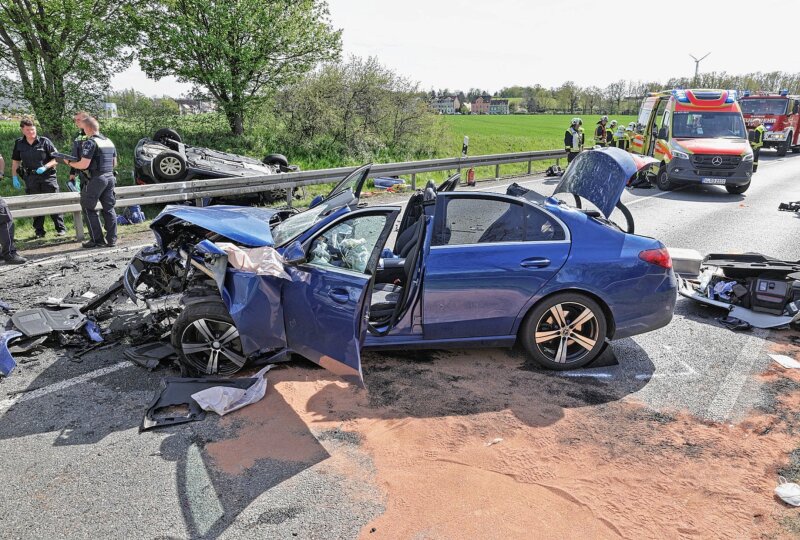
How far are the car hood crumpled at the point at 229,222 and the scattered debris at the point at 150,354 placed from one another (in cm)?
101

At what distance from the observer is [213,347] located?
4480 millimetres

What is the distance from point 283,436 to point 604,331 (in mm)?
2800

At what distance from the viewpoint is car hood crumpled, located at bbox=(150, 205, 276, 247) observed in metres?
4.67

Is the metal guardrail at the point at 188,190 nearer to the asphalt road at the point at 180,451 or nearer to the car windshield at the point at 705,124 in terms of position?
the asphalt road at the point at 180,451

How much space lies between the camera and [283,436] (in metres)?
3.80

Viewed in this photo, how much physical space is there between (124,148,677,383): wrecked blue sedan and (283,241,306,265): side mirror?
0.04 feet

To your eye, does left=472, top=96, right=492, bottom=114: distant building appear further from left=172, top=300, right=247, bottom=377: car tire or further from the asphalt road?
left=172, top=300, right=247, bottom=377: car tire

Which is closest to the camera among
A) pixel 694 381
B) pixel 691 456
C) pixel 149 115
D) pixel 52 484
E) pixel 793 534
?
pixel 793 534

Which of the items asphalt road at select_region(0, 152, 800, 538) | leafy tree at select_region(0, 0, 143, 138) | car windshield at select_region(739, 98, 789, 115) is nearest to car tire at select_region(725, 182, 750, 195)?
asphalt road at select_region(0, 152, 800, 538)

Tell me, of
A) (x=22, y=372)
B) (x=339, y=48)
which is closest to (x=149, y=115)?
(x=339, y=48)

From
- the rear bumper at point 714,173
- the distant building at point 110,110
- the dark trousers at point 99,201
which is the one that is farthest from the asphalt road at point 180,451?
the distant building at point 110,110

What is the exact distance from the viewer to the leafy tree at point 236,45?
16.0 metres

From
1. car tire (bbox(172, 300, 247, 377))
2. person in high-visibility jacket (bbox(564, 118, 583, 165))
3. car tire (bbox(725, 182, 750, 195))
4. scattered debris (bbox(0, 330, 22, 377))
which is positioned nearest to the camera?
car tire (bbox(172, 300, 247, 377))

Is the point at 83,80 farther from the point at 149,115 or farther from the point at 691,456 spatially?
the point at 691,456
